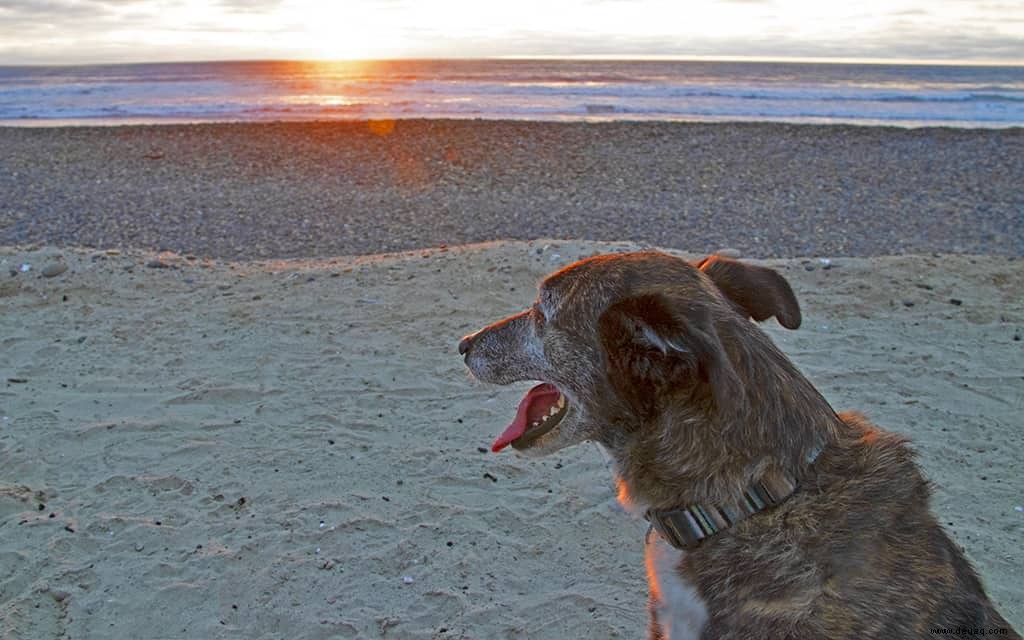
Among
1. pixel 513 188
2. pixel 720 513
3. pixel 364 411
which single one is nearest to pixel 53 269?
pixel 364 411

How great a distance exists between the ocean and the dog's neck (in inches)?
1039

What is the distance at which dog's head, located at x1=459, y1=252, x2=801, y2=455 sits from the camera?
2.54 meters

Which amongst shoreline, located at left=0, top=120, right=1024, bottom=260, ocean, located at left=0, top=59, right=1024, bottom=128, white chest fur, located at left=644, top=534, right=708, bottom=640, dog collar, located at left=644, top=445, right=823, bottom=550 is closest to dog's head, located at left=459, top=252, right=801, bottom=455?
dog collar, located at left=644, top=445, right=823, bottom=550

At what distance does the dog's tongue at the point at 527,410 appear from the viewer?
343cm

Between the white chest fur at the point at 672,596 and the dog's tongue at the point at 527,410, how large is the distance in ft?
A: 2.27

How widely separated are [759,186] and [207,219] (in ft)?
31.8

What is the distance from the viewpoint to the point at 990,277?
27.7ft

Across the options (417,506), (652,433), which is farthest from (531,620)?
(652,433)

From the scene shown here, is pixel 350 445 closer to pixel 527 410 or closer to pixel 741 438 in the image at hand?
pixel 527 410

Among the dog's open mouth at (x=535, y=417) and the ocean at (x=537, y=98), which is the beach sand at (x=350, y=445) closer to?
the dog's open mouth at (x=535, y=417)

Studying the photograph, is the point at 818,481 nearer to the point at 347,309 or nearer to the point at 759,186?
the point at 347,309

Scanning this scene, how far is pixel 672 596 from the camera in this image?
110 inches

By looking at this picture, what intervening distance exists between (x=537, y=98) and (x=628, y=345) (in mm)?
37214

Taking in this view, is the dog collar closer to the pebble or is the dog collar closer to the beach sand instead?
the beach sand
